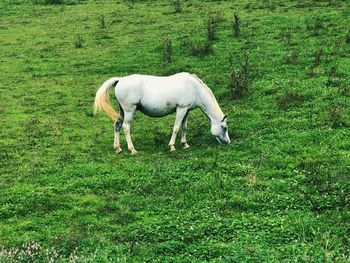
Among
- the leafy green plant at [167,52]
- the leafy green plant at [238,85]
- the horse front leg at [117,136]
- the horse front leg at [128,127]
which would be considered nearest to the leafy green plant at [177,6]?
the leafy green plant at [167,52]

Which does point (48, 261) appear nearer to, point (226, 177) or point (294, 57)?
point (226, 177)

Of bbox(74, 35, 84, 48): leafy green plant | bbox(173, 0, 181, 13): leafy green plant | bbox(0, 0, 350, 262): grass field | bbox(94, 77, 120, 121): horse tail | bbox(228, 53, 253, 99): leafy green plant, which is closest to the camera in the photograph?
bbox(0, 0, 350, 262): grass field

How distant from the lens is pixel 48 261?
8492 millimetres

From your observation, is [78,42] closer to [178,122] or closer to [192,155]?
[178,122]

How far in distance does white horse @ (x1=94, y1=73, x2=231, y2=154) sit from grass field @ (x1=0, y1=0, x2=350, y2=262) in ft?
1.68

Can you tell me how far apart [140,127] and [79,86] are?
5.54m

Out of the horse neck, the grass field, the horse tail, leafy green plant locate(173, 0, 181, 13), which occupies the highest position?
leafy green plant locate(173, 0, 181, 13)

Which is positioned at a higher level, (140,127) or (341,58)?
(341,58)

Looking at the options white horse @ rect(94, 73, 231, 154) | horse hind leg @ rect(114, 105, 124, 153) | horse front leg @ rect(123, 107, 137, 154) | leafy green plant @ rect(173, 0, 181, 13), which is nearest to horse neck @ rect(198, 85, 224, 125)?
white horse @ rect(94, 73, 231, 154)

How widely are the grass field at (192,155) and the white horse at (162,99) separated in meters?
0.51

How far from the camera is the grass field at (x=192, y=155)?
30.0 ft

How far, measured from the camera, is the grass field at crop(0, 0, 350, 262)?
9148 mm

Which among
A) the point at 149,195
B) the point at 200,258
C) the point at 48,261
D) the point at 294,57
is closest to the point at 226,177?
the point at 149,195

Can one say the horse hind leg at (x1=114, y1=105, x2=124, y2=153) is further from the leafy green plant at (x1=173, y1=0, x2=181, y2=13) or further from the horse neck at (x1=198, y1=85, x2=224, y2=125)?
the leafy green plant at (x1=173, y1=0, x2=181, y2=13)
